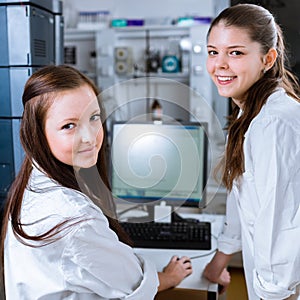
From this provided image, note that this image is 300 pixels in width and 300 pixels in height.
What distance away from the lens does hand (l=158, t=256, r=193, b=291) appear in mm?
1077

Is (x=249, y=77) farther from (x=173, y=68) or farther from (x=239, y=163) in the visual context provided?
(x=173, y=68)

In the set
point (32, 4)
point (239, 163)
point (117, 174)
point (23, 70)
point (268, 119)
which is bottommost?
point (117, 174)

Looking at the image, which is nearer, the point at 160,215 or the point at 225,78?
the point at 225,78

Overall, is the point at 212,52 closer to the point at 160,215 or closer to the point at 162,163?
the point at 162,163

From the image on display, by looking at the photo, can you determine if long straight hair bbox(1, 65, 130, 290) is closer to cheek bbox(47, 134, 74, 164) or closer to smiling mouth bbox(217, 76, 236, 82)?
cheek bbox(47, 134, 74, 164)

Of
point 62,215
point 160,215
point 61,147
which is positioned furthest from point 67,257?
point 160,215

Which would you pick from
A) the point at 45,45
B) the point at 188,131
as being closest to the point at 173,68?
the point at 188,131

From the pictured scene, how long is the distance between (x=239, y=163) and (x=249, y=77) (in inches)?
8.6

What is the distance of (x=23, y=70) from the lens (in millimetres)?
1016

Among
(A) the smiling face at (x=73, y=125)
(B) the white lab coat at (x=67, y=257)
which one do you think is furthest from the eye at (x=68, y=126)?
(B) the white lab coat at (x=67, y=257)

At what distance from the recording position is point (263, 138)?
2.94 ft

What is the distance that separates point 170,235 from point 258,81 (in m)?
0.61

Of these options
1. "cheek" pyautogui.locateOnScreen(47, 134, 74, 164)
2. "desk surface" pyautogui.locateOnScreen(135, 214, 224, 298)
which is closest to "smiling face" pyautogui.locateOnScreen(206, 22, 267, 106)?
"cheek" pyautogui.locateOnScreen(47, 134, 74, 164)

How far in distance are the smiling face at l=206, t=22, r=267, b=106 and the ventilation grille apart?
1.43ft
